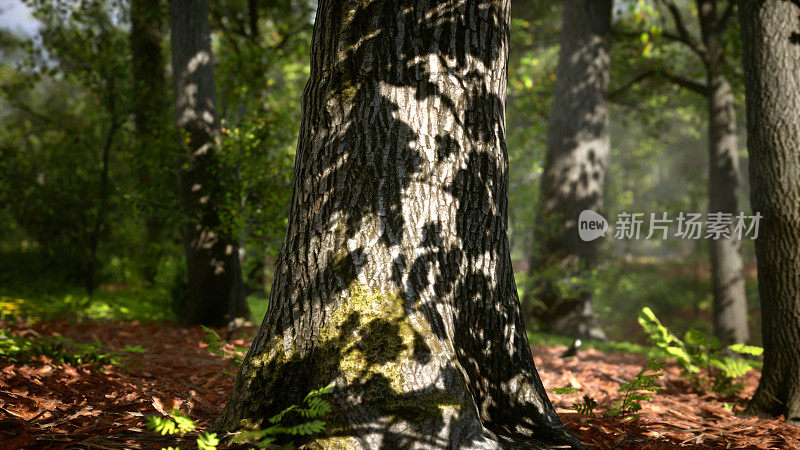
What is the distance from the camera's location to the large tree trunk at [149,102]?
6773mm

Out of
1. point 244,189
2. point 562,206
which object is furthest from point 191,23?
point 562,206

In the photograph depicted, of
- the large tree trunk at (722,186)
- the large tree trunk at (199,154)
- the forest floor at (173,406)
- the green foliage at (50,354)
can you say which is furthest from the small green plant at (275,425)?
the large tree trunk at (722,186)

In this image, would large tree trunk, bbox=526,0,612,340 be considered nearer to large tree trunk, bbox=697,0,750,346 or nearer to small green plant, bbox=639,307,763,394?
large tree trunk, bbox=697,0,750,346

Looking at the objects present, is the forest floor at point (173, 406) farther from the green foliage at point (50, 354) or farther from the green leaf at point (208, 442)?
the green leaf at point (208, 442)

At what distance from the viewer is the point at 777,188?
4.16m

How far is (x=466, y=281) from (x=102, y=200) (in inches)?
314

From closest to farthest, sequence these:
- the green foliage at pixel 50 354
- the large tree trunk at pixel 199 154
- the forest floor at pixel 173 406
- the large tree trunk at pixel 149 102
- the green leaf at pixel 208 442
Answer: the green leaf at pixel 208 442
the forest floor at pixel 173 406
the green foliage at pixel 50 354
the large tree trunk at pixel 199 154
the large tree trunk at pixel 149 102

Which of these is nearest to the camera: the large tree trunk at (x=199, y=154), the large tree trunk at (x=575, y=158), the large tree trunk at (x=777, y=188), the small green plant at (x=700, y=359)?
the large tree trunk at (x=777, y=188)

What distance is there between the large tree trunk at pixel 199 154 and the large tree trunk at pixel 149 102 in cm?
44

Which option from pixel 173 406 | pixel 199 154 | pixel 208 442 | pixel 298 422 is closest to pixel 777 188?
pixel 298 422

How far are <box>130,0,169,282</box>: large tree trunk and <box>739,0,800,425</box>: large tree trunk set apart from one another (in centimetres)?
663

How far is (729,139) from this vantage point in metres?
9.23

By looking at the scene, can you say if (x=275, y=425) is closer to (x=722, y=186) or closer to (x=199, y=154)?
(x=199, y=154)

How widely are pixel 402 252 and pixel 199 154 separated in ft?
16.8
